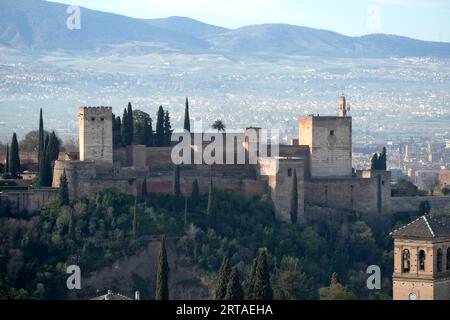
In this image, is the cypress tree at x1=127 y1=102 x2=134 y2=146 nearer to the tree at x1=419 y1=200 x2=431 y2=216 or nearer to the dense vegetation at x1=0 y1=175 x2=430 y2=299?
the dense vegetation at x1=0 y1=175 x2=430 y2=299

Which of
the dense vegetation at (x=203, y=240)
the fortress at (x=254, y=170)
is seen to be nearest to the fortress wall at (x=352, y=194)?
the fortress at (x=254, y=170)

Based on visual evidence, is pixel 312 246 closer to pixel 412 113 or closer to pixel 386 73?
pixel 412 113

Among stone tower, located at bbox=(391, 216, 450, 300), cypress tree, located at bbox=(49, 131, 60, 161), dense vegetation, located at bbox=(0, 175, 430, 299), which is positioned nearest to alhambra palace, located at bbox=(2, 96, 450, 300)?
cypress tree, located at bbox=(49, 131, 60, 161)

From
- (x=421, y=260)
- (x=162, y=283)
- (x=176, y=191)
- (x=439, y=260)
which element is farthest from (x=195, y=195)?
(x=439, y=260)

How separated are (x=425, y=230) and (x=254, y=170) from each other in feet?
61.8

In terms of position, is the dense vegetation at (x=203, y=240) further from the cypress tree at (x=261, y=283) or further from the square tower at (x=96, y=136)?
the cypress tree at (x=261, y=283)

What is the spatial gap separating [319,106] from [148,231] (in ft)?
363

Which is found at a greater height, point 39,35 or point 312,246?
point 39,35

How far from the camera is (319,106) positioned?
535 ft

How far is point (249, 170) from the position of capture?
188ft

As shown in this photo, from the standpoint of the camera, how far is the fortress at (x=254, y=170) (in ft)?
178
